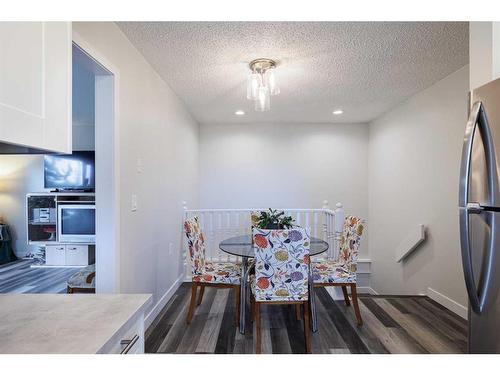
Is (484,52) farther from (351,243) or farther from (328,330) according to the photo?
(328,330)

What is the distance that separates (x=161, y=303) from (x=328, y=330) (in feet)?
5.48

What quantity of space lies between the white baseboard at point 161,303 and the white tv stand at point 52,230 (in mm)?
1866

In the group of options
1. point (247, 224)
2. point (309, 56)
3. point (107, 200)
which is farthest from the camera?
point (247, 224)

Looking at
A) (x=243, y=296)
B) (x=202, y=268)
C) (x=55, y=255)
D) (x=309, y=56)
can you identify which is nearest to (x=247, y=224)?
(x=202, y=268)

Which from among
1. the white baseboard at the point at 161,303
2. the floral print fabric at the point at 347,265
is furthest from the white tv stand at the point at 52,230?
the floral print fabric at the point at 347,265

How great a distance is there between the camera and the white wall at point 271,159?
4.86 m

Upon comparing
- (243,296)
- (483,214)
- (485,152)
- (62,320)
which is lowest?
(243,296)

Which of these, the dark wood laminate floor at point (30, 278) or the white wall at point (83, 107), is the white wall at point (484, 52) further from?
the dark wood laminate floor at point (30, 278)

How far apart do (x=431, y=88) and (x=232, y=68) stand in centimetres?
233

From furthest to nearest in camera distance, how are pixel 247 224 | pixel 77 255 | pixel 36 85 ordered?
pixel 247 224
pixel 77 255
pixel 36 85

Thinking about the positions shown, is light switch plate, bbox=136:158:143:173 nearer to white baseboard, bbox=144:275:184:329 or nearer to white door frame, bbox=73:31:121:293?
white door frame, bbox=73:31:121:293

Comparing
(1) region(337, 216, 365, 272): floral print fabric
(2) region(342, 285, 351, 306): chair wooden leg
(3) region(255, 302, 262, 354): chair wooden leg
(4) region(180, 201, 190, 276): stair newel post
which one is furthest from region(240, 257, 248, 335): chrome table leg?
(4) region(180, 201, 190, 276): stair newel post

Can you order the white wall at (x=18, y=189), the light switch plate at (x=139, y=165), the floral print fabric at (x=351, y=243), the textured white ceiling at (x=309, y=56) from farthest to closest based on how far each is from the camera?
the white wall at (x=18, y=189)
the floral print fabric at (x=351, y=243)
the light switch plate at (x=139, y=165)
the textured white ceiling at (x=309, y=56)

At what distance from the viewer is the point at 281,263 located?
1972 millimetres
